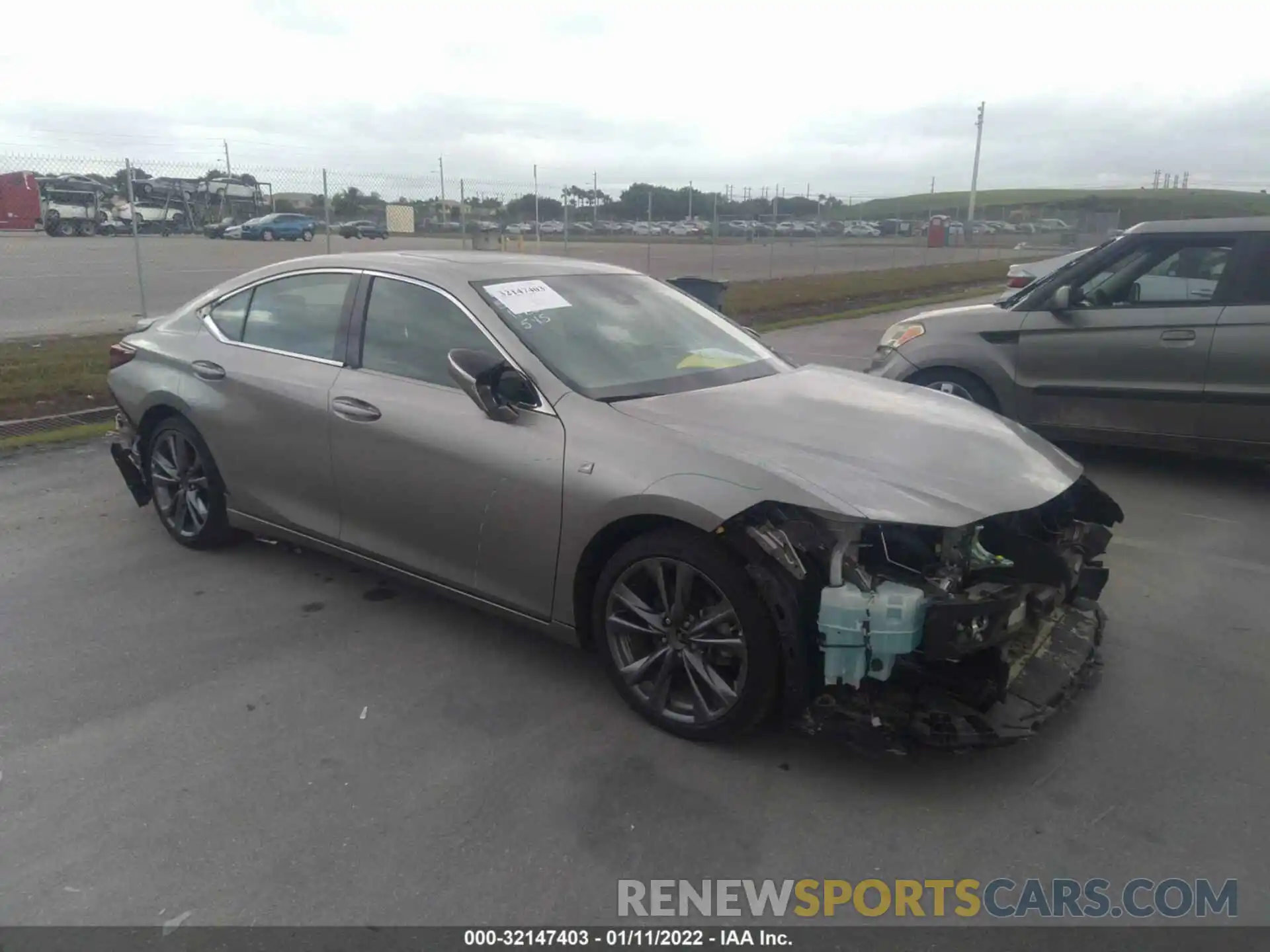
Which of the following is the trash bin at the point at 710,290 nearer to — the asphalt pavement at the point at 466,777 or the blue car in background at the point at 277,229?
the asphalt pavement at the point at 466,777

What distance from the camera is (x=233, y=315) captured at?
5113mm

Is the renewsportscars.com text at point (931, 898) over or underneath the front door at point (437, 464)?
underneath

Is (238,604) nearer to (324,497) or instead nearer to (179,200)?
(324,497)

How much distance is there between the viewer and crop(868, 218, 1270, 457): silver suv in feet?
20.9

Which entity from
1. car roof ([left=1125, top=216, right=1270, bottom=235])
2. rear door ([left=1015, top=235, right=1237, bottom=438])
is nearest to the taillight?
rear door ([left=1015, top=235, right=1237, bottom=438])

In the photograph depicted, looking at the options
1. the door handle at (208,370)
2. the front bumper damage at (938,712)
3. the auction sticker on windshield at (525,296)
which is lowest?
the front bumper damage at (938,712)

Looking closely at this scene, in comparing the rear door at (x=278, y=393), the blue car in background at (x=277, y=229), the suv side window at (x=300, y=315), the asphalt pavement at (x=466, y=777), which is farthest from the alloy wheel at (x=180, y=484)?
the blue car in background at (x=277, y=229)

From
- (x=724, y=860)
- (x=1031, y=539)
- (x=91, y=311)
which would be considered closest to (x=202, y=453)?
(x=724, y=860)

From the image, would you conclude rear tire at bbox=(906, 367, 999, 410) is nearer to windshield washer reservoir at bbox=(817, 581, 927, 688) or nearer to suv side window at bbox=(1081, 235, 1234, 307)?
suv side window at bbox=(1081, 235, 1234, 307)

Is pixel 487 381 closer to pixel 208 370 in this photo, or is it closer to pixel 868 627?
pixel 868 627

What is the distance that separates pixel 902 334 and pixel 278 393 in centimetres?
490

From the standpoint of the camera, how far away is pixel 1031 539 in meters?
3.49

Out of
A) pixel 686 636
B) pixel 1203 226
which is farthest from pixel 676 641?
pixel 1203 226

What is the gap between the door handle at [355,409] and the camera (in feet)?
13.9
